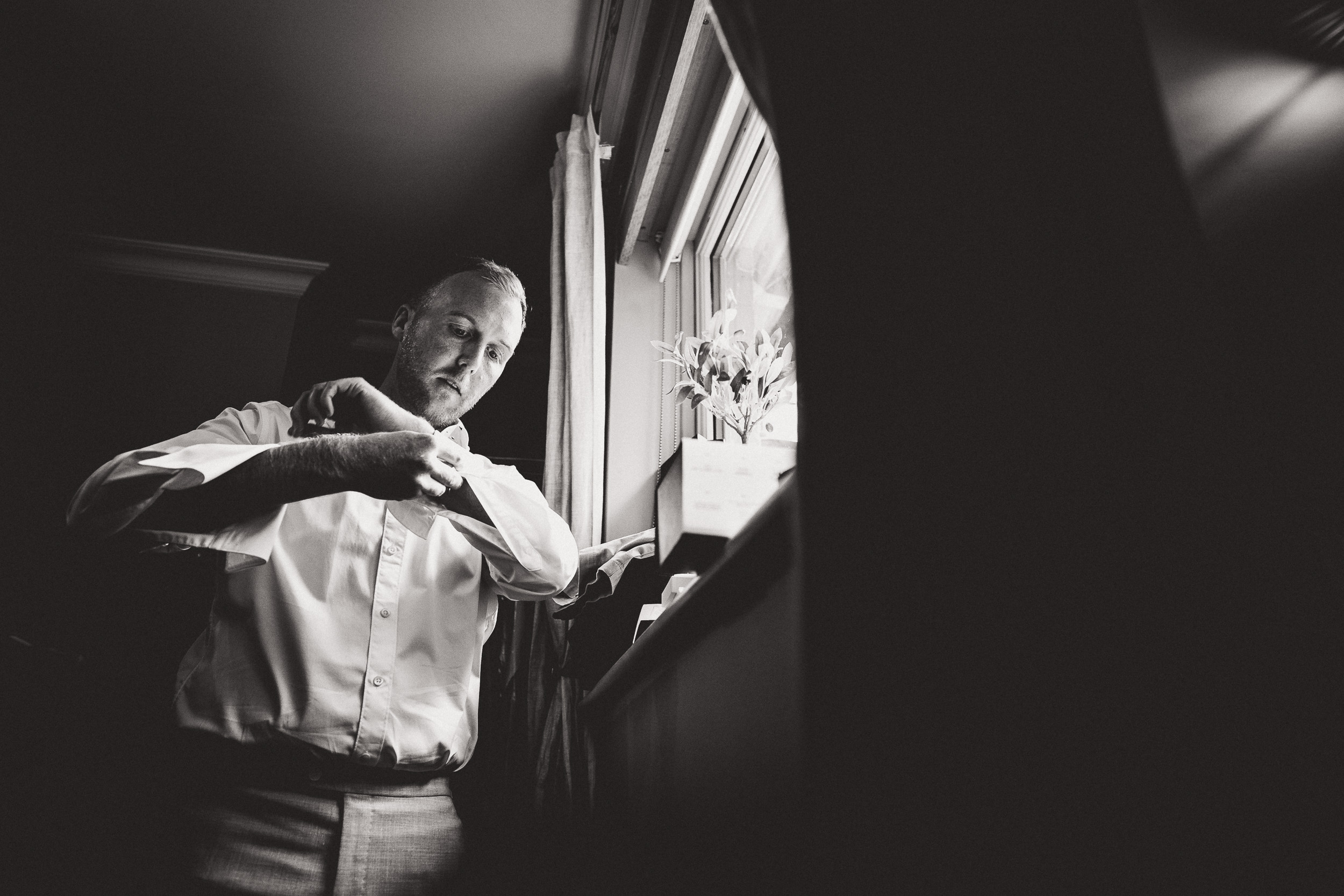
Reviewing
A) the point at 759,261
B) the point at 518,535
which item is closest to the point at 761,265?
the point at 759,261

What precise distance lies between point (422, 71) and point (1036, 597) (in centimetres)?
246

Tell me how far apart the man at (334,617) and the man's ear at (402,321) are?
44 centimetres

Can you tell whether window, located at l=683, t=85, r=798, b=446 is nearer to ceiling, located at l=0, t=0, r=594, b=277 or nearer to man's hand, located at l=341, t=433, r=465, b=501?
ceiling, located at l=0, t=0, r=594, b=277

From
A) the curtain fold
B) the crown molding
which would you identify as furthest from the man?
the crown molding

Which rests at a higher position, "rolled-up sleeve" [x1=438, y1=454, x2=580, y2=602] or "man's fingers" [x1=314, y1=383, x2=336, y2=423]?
"man's fingers" [x1=314, y1=383, x2=336, y2=423]

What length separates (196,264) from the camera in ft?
11.1

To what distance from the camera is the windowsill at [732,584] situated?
1.92 ft

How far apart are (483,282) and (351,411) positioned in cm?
60

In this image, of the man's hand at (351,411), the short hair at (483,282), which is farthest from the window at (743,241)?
the man's hand at (351,411)

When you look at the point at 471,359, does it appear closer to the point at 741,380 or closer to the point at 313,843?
the point at 741,380

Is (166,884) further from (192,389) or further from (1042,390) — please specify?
(192,389)

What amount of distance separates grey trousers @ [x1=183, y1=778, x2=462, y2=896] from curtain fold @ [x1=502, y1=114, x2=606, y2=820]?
1.32 feet

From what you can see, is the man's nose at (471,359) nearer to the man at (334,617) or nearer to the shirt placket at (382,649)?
the man at (334,617)

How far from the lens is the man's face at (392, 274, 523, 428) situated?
1767 millimetres
